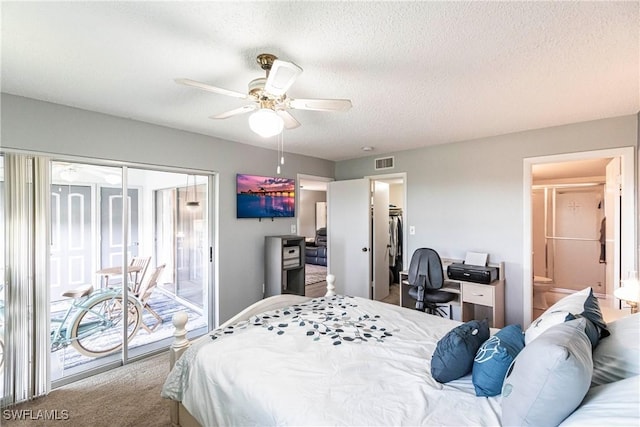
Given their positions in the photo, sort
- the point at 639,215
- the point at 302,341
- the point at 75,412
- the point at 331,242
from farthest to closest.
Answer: the point at 331,242, the point at 639,215, the point at 75,412, the point at 302,341

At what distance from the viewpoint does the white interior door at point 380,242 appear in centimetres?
477

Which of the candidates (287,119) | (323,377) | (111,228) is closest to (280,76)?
(287,119)

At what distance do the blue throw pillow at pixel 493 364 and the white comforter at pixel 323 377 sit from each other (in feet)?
0.15

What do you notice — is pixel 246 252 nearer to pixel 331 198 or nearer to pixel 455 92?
pixel 331 198

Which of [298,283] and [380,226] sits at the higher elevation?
[380,226]

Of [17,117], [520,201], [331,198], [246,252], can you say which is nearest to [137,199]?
[17,117]

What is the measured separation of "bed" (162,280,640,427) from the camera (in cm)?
94

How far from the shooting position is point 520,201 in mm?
3381

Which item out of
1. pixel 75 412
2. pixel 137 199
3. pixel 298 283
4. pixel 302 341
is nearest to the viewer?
pixel 302 341

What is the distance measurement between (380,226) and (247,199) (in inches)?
91.9

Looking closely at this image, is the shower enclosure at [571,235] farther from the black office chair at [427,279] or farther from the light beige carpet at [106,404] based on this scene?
the light beige carpet at [106,404]

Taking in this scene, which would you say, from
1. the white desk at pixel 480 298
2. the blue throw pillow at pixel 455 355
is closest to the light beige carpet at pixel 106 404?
the blue throw pillow at pixel 455 355

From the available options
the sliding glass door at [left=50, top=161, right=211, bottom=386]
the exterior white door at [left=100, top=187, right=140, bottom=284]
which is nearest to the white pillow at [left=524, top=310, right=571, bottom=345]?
the sliding glass door at [left=50, top=161, right=211, bottom=386]

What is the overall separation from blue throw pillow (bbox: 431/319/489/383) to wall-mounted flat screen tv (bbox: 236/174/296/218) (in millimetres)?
2924
